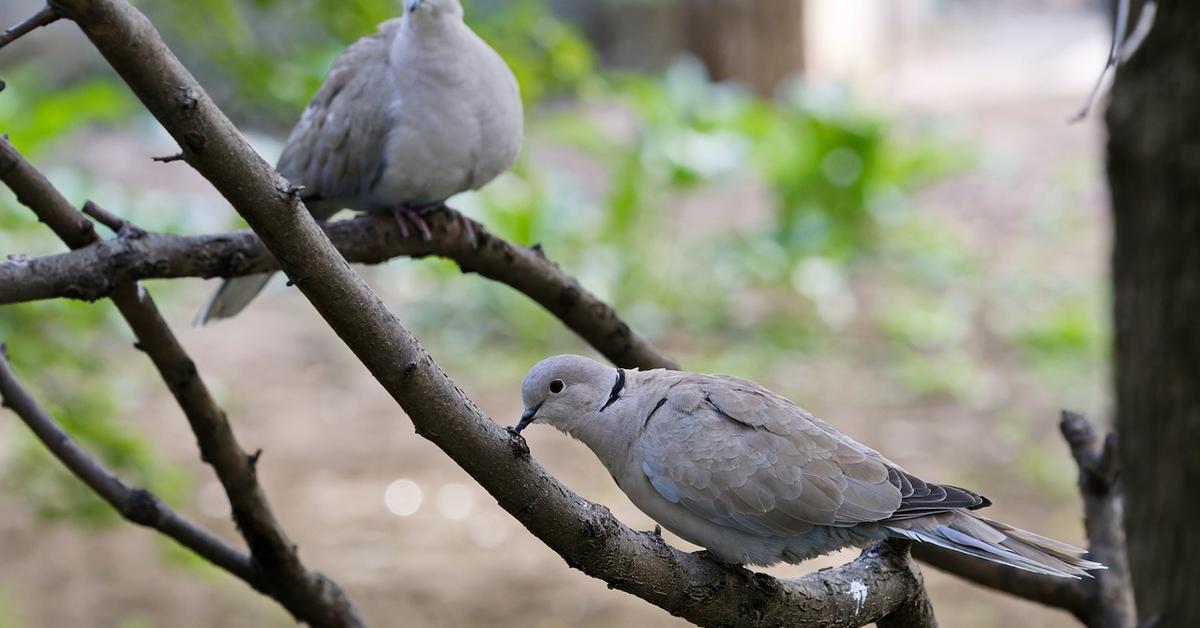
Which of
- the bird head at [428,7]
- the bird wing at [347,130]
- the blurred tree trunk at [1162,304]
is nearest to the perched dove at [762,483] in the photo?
the blurred tree trunk at [1162,304]

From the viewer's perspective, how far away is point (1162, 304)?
8.95 feet

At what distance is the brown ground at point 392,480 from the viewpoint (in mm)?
5441

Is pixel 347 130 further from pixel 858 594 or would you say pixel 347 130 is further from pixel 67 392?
pixel 858 594

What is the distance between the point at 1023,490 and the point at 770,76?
A: 282 inches

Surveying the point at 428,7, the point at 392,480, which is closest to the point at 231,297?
the point at 428,7

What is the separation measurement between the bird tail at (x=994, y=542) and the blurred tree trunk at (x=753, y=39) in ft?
35.6

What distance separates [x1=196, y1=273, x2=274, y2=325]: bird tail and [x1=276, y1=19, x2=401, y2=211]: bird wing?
0.94ft

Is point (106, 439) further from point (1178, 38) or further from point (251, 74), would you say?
point (1178, 38)

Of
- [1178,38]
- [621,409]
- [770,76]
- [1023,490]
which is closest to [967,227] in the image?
[770,76]

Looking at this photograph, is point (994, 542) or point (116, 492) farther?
point (116, 492)

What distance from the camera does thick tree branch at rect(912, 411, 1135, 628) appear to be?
2717 mm

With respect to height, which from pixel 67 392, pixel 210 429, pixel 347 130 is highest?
pixel 347 130

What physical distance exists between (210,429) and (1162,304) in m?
2.14

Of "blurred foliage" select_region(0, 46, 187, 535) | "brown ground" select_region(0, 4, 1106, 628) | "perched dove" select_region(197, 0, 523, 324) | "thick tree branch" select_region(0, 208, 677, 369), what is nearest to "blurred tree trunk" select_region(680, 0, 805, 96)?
"brown ground" select_region(0, 4, 1106, 628)
